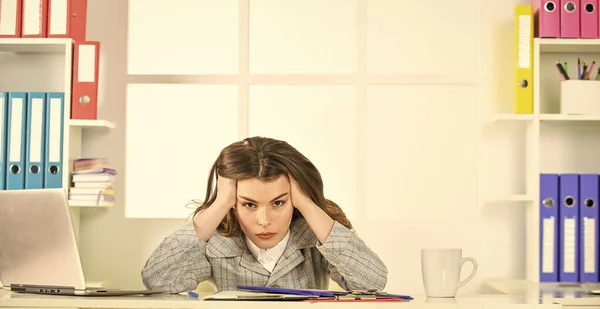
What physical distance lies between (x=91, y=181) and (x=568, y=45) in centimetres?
198

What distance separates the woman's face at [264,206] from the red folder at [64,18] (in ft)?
4.54

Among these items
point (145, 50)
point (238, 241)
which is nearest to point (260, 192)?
point (238, 241)

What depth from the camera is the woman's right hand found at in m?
2.40

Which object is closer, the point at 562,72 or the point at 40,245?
the point at 40,245

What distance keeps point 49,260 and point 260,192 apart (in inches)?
25.1

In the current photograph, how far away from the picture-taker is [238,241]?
2545mm

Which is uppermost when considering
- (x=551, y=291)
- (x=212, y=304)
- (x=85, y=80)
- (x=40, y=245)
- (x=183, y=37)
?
(x=183, y=37)

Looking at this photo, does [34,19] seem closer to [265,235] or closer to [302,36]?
[302,36]

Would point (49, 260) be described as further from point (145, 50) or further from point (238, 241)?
point (145, 50)

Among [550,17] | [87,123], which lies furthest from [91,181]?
[550,17]

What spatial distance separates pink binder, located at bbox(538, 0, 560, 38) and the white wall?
0.89 feet

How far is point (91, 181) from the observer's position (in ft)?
11.1

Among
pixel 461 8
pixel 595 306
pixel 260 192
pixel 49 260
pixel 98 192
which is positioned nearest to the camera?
pixel 49 260

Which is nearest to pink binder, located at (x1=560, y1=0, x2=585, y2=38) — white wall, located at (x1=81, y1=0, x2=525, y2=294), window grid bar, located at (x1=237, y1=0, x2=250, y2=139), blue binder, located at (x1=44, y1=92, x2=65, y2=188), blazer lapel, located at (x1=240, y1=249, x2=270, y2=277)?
white wall, located at (x1=81, y1=0, x2=525, y2=294)
